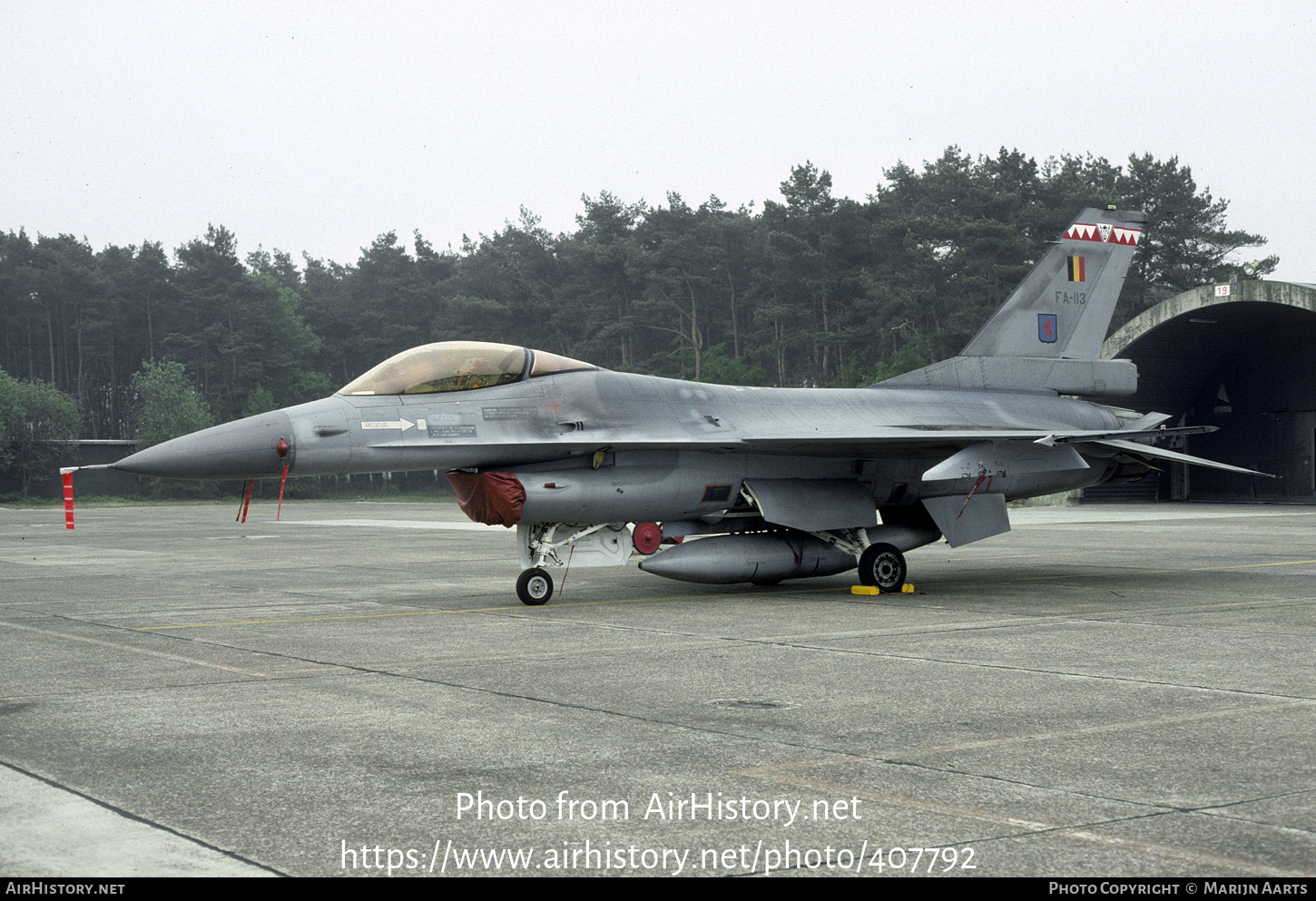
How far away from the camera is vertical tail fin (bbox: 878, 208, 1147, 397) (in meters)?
15.4

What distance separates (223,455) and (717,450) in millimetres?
5074

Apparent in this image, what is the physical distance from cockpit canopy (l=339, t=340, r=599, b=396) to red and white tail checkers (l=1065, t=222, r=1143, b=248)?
7.69m

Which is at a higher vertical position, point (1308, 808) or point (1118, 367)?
point (1118, 367)

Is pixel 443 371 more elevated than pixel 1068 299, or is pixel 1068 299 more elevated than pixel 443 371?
pixel 1068 299

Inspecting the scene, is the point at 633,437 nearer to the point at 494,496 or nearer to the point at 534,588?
the point at 494,496

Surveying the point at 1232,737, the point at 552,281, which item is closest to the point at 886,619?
the point at 1232,737

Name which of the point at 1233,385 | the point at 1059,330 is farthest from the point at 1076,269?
the point at 1233,385

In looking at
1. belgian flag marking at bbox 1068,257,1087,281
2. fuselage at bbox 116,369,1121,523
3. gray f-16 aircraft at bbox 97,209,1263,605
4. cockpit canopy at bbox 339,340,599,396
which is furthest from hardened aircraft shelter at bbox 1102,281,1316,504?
cockpit canopy at bbox 339,340,599,396

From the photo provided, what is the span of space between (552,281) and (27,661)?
7605cm

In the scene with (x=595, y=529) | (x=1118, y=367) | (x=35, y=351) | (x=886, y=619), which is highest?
(x=35, y=351)

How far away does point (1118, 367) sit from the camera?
52.4ft

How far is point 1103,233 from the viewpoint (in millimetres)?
15898
